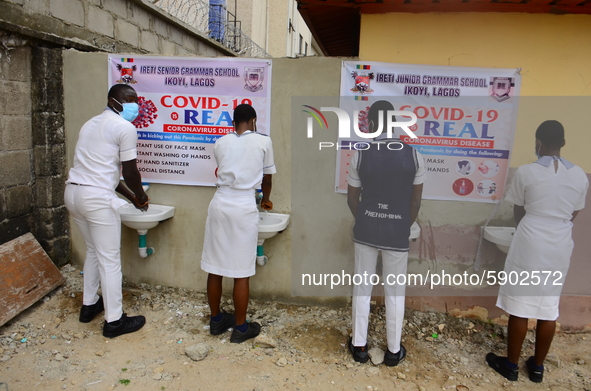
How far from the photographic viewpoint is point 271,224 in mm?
3480

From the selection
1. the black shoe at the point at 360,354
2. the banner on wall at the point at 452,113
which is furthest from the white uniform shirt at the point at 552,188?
the black shoe at the point at 360,354

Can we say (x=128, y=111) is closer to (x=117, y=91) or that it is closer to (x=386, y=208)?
(x=117, y=91)

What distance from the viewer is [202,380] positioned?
278cm

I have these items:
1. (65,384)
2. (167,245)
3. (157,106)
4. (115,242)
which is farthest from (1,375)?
(157,106)

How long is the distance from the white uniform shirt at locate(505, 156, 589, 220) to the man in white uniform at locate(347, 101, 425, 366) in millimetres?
719

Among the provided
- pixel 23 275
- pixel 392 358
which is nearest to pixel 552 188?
pixel 392 358

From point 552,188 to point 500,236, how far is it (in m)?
0.77

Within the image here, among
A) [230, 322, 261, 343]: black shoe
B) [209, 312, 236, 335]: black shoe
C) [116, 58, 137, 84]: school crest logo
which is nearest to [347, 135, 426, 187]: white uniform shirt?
[230, 322, 261, 343]: black shoe

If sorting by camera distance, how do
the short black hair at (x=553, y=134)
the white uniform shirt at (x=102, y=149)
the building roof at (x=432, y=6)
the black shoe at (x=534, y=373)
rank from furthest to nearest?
1. the building roof at (x=432, y=6)
2. the white uniform shirt at (x=102, y=149)
3. the black shoe at (x=534, y=373)
4. the short black hair at (x=553, y=134)

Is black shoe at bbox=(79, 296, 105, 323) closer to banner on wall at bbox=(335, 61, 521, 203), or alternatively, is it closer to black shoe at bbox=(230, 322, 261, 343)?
black shoe at bbox=(230, 322, 261, 343)

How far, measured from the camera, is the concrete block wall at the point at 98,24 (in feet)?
11.3

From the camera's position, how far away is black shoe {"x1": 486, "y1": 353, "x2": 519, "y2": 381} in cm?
290

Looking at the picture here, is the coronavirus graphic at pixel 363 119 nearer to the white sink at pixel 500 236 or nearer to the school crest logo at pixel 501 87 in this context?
the school crest logo at pixel 501 87

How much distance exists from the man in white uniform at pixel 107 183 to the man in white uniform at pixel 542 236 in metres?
2.82
